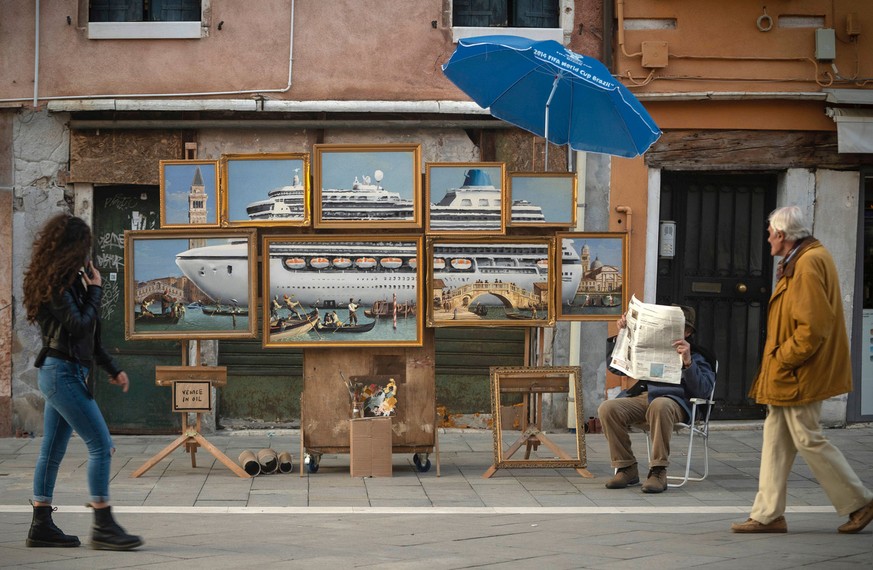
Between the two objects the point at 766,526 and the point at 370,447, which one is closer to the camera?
the point at 766,526

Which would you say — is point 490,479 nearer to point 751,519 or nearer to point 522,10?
point 751,519

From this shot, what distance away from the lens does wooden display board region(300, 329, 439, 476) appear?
9008 mm

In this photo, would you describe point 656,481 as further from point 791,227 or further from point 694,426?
point 791,227

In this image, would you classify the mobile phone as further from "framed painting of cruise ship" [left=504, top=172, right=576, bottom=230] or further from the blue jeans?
"framed painting of cruise ship" [left=504, top=172, right=576, bottom=230]

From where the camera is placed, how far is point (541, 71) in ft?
30.0

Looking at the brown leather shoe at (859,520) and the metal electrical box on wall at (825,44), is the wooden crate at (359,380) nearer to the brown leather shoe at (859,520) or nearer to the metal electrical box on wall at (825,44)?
the brown leather shoe at (859,520)

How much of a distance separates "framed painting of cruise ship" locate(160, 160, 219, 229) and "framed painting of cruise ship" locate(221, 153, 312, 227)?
11 centimetres

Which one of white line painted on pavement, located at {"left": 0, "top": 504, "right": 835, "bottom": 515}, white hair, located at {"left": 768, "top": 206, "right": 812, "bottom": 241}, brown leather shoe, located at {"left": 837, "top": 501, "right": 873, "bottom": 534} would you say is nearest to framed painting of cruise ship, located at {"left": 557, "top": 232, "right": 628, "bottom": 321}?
white line painted on pavement, located at {"left": 0, "top": 504, "right": 835, "bottom": 515}

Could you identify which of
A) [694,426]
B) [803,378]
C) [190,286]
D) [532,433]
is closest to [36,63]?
[190,286]

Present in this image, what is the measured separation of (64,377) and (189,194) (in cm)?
306

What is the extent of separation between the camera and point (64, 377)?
6184mm

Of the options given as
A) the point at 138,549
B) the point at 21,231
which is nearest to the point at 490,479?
the point at 138,549

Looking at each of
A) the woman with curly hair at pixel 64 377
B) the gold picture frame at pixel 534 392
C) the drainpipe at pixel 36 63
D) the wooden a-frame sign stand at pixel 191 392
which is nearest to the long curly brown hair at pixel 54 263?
the woman with curly hair at pixel 64 377

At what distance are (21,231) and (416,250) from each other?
462 cm
